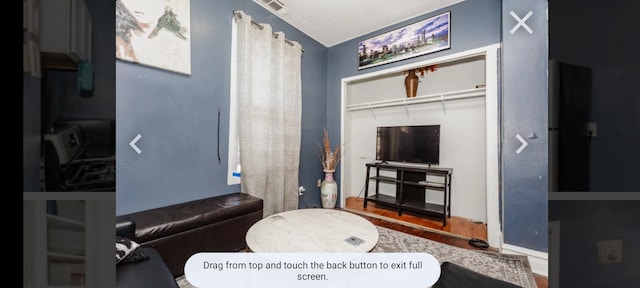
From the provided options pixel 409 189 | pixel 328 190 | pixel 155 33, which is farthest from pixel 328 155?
pixel 155 33

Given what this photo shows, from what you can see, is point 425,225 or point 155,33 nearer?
point 155,33

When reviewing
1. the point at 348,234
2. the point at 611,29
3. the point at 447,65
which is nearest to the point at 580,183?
the point at 611,29

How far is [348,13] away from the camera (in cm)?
66

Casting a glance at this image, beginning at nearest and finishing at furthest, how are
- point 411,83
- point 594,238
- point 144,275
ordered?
point 594,238 → point 144,275 → point 411,83

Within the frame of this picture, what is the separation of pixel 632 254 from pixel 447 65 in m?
0.79

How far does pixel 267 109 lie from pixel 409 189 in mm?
950

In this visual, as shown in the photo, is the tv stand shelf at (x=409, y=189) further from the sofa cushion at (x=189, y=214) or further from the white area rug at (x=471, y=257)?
the sofa cushion at (x=189, y=214)

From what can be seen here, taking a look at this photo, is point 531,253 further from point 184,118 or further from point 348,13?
point 184,118

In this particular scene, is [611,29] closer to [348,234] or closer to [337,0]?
[337,0]

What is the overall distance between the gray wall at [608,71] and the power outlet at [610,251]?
0.33 ft

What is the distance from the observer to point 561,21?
0.35m

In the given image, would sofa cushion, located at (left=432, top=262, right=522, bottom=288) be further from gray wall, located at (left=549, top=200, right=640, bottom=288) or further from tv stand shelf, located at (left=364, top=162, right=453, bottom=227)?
tv stand shelf, located at (left=364, top=162, right=453, bottom=227)

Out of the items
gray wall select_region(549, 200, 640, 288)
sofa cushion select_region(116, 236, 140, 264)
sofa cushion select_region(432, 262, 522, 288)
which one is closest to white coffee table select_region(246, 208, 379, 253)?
sofa cushion select_region(432, 262, 522, 288)

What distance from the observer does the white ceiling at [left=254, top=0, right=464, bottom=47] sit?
63cm
